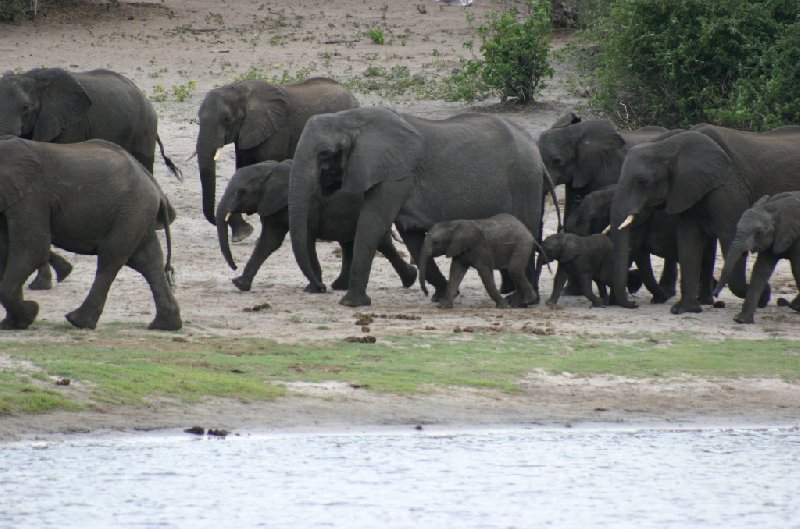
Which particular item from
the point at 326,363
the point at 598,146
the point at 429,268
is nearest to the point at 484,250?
the point at 429,268

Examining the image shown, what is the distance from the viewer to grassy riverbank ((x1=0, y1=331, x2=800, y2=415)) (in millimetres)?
10258

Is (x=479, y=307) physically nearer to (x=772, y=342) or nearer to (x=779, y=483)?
(x=772, y=342)

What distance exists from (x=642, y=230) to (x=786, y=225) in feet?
6.12

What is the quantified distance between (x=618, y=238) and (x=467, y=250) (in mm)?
1413

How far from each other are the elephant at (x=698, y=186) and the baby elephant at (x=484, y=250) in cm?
86

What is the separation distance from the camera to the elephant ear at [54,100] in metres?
16.7

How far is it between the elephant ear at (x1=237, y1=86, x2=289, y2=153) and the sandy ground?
1123 millimetres

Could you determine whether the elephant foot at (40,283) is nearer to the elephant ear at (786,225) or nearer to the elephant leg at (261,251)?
the elephant leg at (261,251)

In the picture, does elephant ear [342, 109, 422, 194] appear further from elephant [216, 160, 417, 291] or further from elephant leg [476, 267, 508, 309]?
elephant leg [476, 267, 508, 309]

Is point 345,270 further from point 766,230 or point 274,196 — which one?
point 766,230

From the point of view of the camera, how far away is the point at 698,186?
48.8ft

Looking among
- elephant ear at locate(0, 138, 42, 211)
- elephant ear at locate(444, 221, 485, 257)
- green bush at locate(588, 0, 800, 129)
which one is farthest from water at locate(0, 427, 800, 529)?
green bush at locate(588, 0, 800, 129)

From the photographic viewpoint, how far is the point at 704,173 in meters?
14.9

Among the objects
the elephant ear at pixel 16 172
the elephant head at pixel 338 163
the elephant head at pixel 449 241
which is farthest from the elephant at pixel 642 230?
the elephant ear at pixel 16 172
